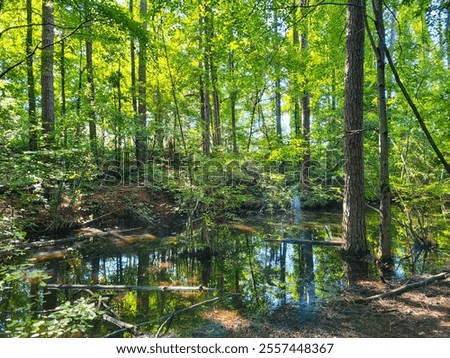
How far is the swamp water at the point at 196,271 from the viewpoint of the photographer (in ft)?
14.7

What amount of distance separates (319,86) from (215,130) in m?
5.50

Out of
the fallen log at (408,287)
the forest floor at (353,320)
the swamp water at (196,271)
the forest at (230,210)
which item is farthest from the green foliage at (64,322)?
the fallen log at (408,287)

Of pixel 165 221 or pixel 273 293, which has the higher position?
pixel 165 221

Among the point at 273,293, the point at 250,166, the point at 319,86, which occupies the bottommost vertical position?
the point at 273,293

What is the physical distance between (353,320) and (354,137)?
12.7ft

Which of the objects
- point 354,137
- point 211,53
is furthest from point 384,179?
point 211,53

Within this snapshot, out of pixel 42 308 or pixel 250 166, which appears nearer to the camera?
pixel 42 308

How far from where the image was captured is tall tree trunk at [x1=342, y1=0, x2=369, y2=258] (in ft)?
20.0

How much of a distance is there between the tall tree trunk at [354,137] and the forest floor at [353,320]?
72.6 inches

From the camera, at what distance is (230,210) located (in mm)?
12961

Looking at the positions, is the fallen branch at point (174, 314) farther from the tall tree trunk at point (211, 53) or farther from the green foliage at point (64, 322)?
the tall tree trunk at point (211, 53)

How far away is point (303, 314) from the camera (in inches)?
162
